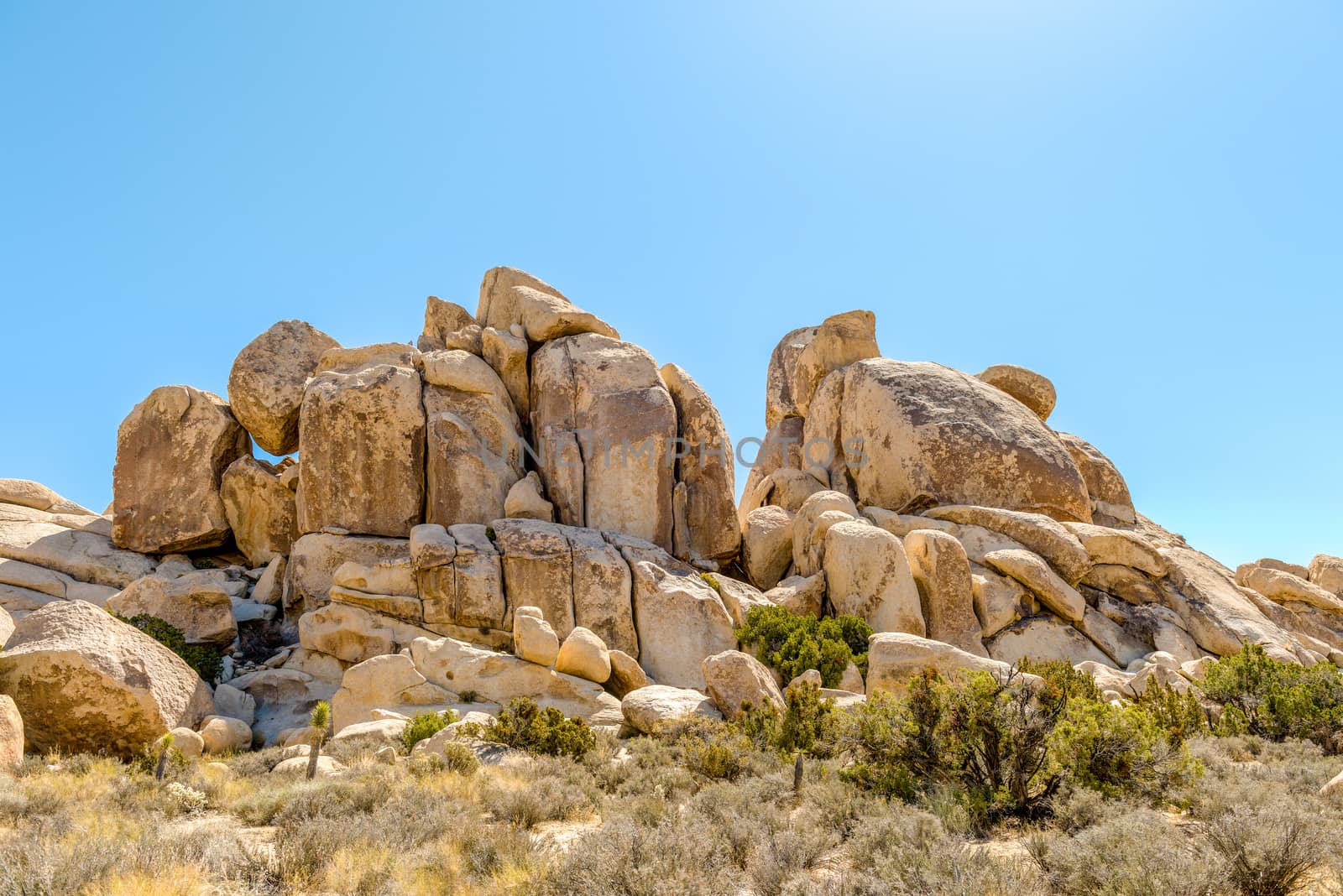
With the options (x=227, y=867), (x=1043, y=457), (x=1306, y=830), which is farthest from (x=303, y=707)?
(x=1043, y=457)

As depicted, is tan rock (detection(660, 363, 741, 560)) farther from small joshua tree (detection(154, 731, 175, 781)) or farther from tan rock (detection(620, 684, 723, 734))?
small joshua tree (detection(154, 731, 175, 781))

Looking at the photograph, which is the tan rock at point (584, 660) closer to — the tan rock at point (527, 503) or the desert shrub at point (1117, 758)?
the tan rock at point (527, 503)

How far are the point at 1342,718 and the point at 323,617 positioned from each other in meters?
21.2

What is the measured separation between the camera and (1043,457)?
101 ft

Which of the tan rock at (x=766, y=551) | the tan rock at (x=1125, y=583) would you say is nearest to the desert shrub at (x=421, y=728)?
the tan rock at (x=766, y=551)

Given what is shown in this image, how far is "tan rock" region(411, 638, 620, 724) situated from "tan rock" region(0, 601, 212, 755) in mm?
4772

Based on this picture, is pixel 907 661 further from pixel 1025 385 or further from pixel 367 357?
pixel 1025 385

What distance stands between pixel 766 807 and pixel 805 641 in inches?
439

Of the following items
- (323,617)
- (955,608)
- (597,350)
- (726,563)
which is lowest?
(323,617)

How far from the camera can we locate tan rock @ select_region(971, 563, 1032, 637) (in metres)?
24.0

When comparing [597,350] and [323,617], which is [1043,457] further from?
[323,617]

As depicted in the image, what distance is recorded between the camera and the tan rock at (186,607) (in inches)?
869

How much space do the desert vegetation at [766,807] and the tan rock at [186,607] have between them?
8966 millimetres

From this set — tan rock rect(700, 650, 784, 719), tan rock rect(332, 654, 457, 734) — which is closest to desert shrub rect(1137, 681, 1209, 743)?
tan rock rect(700, 650, 784, 719)
